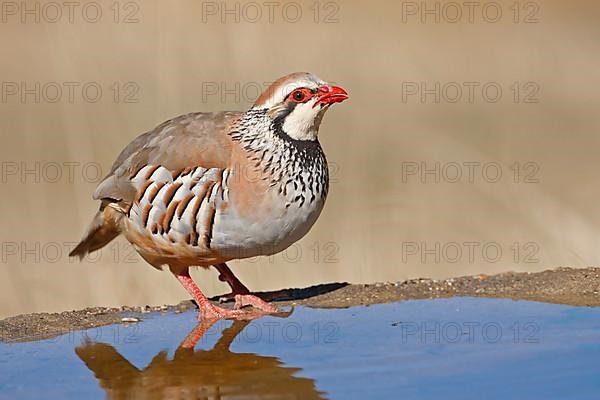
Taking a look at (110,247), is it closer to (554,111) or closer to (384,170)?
(384,170)

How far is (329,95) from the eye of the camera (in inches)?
189

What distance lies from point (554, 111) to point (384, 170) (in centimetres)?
252

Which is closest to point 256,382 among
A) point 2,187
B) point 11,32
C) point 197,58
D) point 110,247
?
point 110,247

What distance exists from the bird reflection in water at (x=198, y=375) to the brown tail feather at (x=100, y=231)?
1.16 meters

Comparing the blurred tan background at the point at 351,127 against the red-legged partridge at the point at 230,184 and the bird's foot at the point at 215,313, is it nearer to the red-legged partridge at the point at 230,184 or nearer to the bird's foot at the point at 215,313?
the red-legged partridge at the point at 230,184

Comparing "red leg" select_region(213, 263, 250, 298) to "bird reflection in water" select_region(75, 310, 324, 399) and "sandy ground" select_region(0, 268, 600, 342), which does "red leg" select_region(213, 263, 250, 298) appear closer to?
"sandy ground" select_region(0, 268, 600, 342)

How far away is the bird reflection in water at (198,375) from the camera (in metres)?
3.42

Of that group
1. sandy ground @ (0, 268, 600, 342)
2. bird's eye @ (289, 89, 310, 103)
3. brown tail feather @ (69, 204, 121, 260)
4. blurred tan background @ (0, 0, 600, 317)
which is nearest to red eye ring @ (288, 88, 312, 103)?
bird's eye @ (289, 89, 310, 103)

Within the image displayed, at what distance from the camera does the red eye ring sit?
15.8ft

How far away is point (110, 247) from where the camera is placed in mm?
7938

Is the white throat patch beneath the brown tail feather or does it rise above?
above

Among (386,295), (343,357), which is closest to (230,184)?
(386,295)

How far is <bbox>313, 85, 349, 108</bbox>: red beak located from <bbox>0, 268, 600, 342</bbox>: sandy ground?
2.55 ft

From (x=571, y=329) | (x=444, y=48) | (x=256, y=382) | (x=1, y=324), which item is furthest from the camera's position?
(x=444, y=48)
